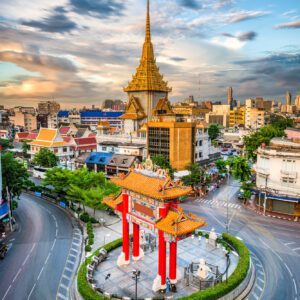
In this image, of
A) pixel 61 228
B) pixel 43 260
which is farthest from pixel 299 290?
pixel 61 228

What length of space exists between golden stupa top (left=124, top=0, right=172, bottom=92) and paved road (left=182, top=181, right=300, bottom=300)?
42662mm

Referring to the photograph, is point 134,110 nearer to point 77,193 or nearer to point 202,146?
point 202,146

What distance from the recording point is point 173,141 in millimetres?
69625

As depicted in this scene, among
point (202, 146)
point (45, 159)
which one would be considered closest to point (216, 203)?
point (202, 146)

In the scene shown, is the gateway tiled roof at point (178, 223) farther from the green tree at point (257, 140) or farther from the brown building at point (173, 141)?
the green tree at point (257, 140)

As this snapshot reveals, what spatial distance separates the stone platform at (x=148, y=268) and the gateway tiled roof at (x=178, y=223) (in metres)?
6.86

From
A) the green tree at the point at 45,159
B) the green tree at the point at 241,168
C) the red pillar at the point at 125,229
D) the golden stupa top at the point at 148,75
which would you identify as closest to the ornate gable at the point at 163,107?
the golden stupa top at the point at 148,75

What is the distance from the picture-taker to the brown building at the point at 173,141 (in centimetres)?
6956

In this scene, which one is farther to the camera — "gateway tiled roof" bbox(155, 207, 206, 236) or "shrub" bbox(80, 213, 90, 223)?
"shrub" bbox(80, 213, 90, 223)

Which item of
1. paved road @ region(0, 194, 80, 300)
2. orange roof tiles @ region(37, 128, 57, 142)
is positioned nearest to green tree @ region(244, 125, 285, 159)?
paved road @ region(0, 194, 80, 300)

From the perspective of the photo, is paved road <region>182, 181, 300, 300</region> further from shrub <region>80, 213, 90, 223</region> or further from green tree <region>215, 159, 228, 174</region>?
shrub <region>80, 213, 90, 223</region>

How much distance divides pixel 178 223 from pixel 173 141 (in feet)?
148

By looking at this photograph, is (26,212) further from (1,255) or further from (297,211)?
(297,211)

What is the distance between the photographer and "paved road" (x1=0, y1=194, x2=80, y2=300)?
28.6 m
